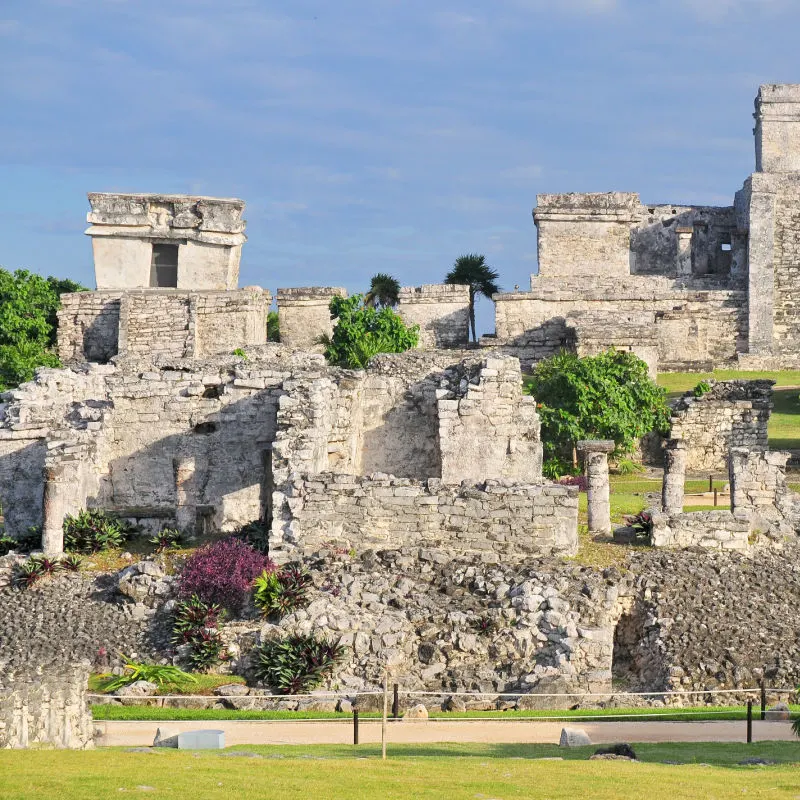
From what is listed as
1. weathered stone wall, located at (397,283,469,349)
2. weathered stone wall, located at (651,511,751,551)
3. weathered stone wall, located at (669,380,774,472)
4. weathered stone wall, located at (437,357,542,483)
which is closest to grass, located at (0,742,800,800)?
weathered stone wall, located at (651,511,751,551)

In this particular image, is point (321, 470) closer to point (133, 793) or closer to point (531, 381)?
point (133, 793)

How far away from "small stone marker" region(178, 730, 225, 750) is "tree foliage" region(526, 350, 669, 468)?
19.3 meters

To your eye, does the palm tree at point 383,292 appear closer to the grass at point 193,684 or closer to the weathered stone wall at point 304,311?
the weathered stone wall at point 304,311

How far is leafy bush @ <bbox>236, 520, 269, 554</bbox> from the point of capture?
80.0 feet

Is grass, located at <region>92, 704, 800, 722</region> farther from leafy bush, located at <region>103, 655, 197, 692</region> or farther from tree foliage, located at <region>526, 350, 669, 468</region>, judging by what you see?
tree foliage, located at <region>526, 350, 669, 468</region>

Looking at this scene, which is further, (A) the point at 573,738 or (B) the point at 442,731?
(B) the point at 442,731

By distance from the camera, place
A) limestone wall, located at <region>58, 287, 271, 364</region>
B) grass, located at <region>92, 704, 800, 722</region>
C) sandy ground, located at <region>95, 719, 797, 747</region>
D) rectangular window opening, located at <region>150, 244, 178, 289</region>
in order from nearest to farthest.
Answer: sandy ground, located at <region>95, 719, 797, 747</region> → grass, located at <region>92, 704, 800, 722</region> → limestone wall, located at <region>58, 287, 271, 364</region> → rectangular window opening, located at <region>150, 244, 178, 289</region>

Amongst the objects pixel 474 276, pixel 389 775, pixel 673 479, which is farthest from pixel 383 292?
pixel 389 775

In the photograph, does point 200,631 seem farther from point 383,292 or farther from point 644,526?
point 383,292

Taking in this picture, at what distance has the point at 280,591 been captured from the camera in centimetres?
2214

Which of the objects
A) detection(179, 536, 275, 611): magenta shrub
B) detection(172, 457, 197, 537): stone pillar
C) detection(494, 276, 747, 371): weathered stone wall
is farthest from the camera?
detection(494, 276, 747, 371): weathered stone wall

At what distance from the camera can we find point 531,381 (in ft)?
135

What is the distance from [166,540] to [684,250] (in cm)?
3398

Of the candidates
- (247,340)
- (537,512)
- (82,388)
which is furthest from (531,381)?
(537,512)
